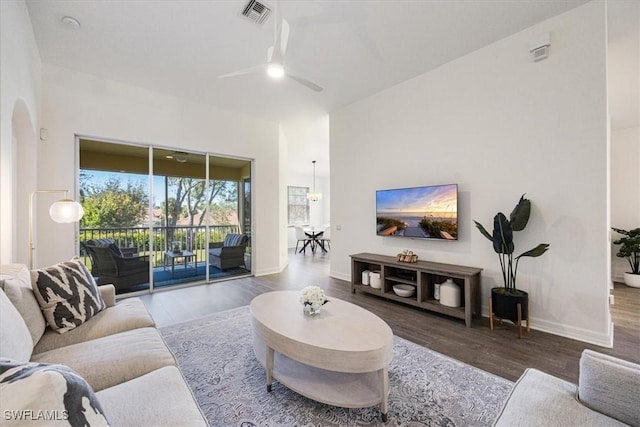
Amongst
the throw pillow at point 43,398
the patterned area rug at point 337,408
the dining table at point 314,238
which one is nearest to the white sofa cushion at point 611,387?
the patterned area rug at point 337,408

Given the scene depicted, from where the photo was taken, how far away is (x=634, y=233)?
463 centimetres

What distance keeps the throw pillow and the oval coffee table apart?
116 cm

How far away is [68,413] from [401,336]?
107 inches

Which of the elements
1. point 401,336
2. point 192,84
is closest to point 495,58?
point 401,336

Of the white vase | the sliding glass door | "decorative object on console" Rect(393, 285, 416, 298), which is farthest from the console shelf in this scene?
the white vase

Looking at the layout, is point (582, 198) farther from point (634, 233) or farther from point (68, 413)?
point (68, 413)

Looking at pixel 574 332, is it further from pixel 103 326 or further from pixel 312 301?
pixel 103 326

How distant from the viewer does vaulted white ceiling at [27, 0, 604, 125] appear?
2.65 metres

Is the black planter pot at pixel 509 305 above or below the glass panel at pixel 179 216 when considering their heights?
below

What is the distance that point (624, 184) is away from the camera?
5.03m

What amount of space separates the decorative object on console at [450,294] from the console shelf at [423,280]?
0.05 metres

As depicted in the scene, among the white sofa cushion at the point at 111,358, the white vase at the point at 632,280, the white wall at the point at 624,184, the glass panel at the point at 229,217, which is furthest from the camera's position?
the glass panel at the point at 229,217

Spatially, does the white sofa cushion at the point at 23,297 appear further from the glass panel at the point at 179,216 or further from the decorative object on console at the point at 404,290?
the decorative object on console at the point at 404,290

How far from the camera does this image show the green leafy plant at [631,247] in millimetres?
4581
